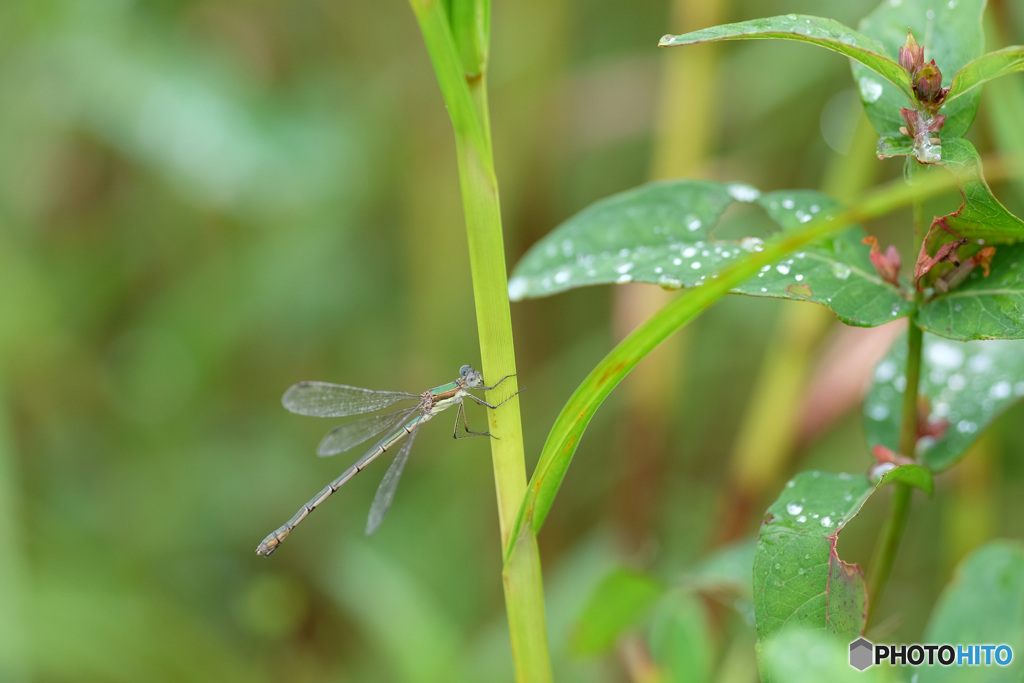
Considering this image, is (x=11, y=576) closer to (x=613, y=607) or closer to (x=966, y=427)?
(x=613, y=607)

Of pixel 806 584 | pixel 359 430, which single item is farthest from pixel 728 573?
pixel 359 430

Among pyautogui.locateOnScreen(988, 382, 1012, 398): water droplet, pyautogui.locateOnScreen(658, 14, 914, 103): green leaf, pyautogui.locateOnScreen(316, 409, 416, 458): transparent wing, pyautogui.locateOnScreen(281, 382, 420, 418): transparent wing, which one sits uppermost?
pyautogui.locateOnScreen(658, 14, 914, 103): green leaf

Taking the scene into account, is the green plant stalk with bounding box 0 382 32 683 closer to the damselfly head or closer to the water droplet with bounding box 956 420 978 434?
the damselfly head

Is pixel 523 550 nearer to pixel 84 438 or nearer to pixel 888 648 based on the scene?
pixel 888 648

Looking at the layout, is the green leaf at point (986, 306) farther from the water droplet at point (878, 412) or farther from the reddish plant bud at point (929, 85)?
the water droplet at point (878, 412)

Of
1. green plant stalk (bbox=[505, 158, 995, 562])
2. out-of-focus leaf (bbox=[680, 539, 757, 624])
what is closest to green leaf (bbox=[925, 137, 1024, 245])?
green plant stalk (bbox=[505, 158, 995, 562])

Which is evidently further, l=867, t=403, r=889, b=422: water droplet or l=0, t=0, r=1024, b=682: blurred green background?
l=0, t=0, r=1024, b=682: blurred green background

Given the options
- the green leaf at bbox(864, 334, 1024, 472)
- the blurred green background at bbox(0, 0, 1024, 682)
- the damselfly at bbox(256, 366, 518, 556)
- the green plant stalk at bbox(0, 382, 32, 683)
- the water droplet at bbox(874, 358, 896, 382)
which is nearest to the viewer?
the green leaf at bbox(864, 334, 1024, 472)
